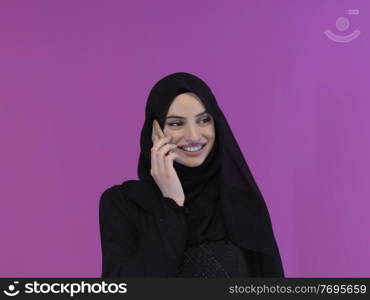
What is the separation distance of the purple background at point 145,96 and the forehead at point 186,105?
0.57 m

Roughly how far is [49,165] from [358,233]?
3.39ft

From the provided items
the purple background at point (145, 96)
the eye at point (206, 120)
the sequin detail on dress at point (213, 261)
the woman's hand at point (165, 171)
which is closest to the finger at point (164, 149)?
the woman's hand at point (165, 171)

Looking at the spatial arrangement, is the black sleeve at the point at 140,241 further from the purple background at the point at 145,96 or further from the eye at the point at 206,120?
the purple background at the point at 145,96

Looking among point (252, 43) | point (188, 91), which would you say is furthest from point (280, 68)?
point (188, 91)

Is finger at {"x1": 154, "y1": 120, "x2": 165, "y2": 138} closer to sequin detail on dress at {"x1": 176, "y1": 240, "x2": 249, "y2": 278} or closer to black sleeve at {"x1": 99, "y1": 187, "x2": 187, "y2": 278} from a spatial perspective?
black sleeve at {"x1": 99, "y1": 187, "x2": 187, "y2": 278}

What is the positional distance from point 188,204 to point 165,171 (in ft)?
0.42

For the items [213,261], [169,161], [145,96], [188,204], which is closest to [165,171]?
[169,161]

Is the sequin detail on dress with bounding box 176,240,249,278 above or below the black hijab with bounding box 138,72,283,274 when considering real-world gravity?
below

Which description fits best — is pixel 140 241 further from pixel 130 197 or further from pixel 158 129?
pixel 158 129

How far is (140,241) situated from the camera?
1.53m

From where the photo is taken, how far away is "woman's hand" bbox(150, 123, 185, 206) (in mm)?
1553

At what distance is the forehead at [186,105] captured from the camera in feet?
5.24

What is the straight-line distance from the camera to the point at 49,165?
2180mm

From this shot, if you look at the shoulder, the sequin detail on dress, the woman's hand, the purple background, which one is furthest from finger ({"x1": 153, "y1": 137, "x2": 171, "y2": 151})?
the purple background
